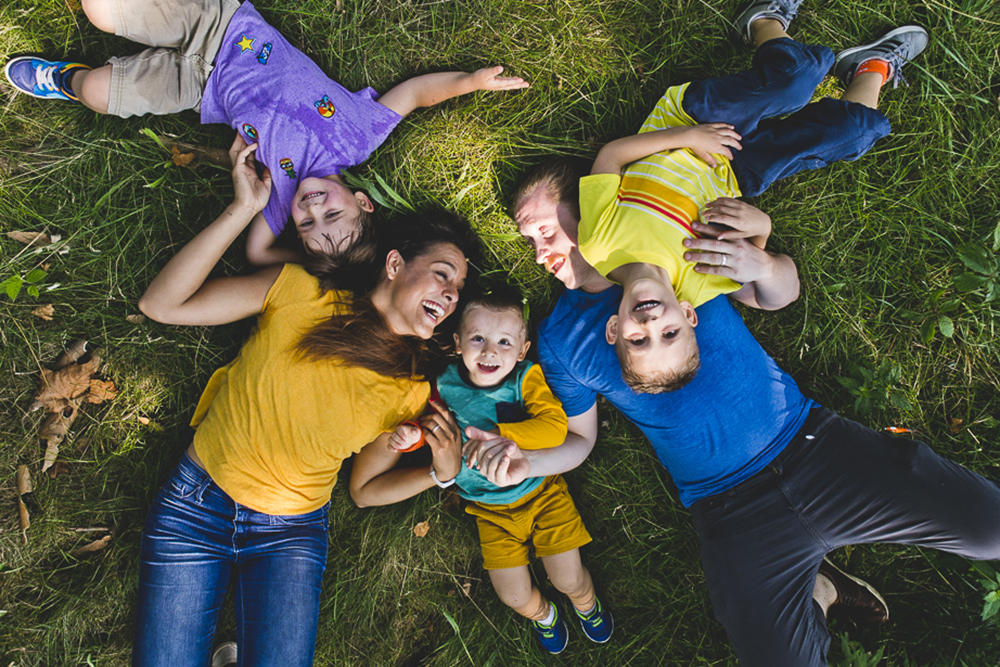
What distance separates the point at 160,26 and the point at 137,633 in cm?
343

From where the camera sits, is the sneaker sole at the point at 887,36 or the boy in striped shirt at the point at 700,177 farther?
the sneaker sole at the point at 887,36

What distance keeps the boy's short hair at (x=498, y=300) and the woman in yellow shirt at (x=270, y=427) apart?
24cm

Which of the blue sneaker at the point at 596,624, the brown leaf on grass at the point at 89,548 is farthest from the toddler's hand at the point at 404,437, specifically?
the brown leaf on grass at the point at 89,548

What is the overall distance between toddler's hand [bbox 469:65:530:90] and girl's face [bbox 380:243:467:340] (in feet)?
3.26

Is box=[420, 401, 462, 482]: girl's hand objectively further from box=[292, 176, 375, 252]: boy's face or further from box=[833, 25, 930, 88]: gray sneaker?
box=[833, 25, 930, 88]: gray sneaker

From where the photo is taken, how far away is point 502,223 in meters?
3.48

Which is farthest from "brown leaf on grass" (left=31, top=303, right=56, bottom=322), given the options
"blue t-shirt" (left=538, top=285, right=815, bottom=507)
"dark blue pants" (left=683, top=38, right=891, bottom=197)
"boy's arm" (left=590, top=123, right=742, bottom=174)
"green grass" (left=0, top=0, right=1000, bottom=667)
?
"dark blue pants" (left=683, top=38, right=891, bottom=197)

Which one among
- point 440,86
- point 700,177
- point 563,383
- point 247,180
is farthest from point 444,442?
point 440,86

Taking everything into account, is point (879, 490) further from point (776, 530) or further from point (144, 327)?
point (144, 327)

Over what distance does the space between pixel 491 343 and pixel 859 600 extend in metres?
2.78

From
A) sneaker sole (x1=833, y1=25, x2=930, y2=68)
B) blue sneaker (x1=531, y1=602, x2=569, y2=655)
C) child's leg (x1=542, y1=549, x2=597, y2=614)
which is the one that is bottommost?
blue sneaker (x1=531, y1=602, x2=569, y2=655)

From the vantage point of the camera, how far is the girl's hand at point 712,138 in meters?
2.79

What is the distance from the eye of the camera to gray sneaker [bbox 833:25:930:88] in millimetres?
3143

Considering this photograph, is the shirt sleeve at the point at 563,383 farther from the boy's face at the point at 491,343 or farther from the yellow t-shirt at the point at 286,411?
the yellow t-shirt at the point at 286,411
